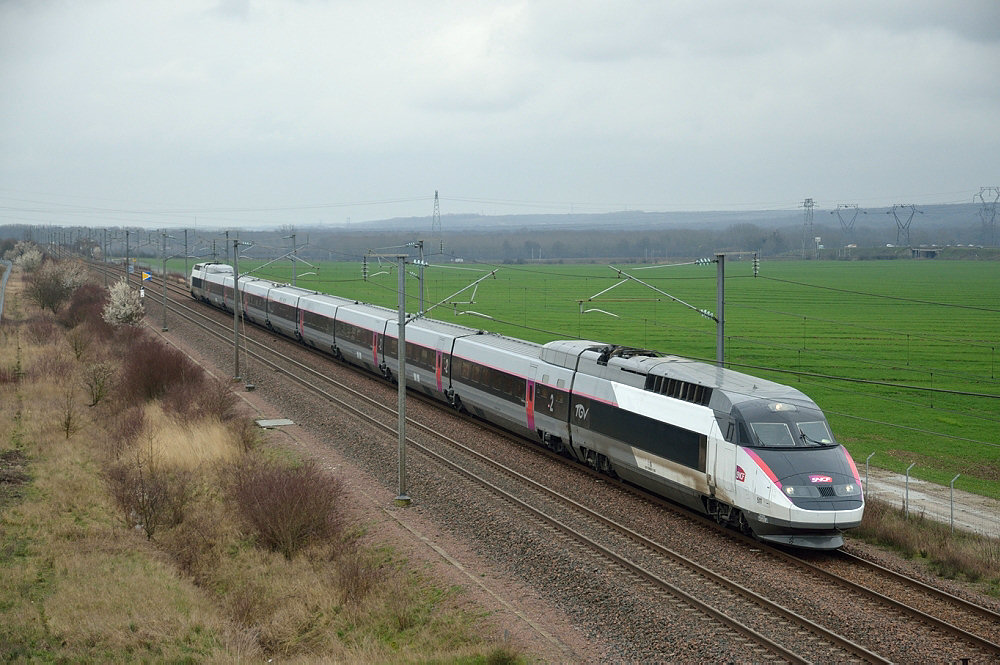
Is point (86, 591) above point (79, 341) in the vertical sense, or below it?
below

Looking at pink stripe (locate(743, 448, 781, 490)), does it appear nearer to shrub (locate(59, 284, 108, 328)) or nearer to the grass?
the grass

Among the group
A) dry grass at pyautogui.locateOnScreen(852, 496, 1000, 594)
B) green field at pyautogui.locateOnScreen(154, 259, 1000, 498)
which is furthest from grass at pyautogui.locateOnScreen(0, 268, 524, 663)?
green field at pyautogui.locateOnScreen(154, 259, 1000, 498)

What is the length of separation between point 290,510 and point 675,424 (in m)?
10.1

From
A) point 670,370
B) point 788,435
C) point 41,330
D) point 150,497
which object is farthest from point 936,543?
point 41,330

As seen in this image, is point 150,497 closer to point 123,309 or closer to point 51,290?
point 123,309

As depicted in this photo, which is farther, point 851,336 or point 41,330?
point 851,336

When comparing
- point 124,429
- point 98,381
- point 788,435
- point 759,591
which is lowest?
point 759,591

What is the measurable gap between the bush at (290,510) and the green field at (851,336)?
392 inches

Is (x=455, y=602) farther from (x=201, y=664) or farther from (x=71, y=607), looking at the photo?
(x=71, y=607)

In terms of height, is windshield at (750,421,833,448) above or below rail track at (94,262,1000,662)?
above

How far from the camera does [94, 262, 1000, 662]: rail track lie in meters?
15.3

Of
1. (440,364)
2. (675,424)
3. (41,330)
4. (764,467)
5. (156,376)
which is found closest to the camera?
(764,467)

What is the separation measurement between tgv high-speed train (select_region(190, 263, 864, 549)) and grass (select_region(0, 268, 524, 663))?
6.87 metres

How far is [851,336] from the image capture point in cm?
7238
